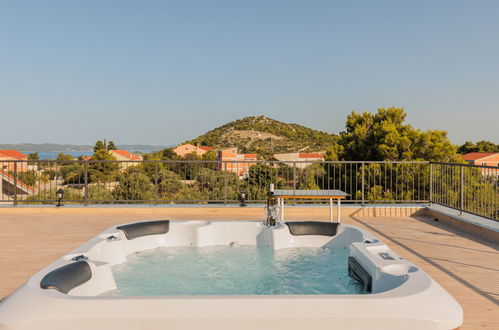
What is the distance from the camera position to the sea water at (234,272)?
2828 mm

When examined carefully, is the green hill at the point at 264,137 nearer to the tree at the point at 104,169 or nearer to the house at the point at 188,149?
the house at the point at 188,149

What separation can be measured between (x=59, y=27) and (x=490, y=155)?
32178 mm

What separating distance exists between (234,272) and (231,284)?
0.31 meters

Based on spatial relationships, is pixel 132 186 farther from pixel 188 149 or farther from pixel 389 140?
pixel 188 149

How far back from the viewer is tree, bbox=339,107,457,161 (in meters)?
13.7

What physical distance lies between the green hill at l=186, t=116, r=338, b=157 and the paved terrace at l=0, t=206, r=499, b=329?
124ft

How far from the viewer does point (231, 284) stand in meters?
2.95

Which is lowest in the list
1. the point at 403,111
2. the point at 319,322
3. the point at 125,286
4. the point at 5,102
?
the point at 125,286

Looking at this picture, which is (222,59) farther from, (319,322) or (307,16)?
(319,322)

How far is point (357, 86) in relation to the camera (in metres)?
27.0

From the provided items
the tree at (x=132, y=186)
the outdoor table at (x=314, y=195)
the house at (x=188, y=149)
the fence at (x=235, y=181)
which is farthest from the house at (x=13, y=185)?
the house at (x=188, y=149)

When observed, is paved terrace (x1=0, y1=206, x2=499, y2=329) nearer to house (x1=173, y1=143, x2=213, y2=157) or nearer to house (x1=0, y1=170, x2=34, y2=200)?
house (x1=0, y1=170, x2=34, y2=200)

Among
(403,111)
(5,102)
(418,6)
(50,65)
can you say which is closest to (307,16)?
(418,6)

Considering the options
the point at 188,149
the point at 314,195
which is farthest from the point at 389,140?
the point at 188,149
